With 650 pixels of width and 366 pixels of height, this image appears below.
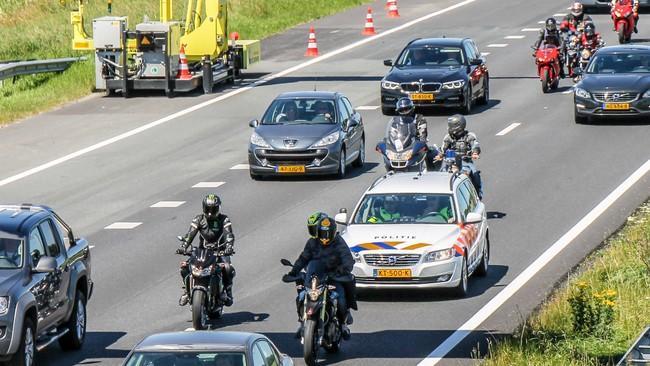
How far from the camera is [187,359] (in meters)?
13.6

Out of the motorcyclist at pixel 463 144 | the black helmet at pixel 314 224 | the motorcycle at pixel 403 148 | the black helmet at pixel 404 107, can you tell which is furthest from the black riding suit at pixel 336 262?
the black helmet at pixel 404 107

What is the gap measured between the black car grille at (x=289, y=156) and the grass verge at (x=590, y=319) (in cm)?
910

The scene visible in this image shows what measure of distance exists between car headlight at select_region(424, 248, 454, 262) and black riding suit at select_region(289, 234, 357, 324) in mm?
3061

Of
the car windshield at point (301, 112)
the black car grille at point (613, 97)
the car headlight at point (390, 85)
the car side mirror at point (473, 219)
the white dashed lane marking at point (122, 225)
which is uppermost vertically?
the car side mirror at point (473, 219)

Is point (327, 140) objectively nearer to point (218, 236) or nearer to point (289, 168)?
point (289, 168)

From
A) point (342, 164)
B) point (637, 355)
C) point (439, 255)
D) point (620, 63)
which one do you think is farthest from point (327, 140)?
point (637, 355)

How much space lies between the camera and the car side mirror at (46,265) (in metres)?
18.0

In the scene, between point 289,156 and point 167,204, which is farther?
point 289,156

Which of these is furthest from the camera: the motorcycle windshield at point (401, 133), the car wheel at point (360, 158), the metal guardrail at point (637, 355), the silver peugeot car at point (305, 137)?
the car wheel at point (360, 158)

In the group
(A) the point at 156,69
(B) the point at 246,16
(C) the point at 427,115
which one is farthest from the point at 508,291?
(B) the point at 246,16

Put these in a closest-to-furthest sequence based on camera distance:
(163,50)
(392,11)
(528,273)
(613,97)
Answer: (528,273) < (613,97) < (163,50) < (392,11)

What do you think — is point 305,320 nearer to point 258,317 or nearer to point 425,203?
point 258,317

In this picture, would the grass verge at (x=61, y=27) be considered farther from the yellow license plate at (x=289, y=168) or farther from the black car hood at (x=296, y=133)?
the yellow license plate at (x=289, y=168)

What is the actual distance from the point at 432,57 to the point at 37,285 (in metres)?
23.1
